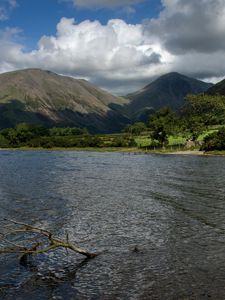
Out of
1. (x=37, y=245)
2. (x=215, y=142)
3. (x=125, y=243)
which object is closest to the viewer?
(x=37, y=245)

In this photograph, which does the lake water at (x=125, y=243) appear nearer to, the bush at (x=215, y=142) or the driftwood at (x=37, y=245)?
the driftwood at (x=37, y=245)

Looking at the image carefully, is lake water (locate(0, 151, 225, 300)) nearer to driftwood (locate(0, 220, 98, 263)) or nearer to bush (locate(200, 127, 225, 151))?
driftwood (locate(0, 220, 98, 263))

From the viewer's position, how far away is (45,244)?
3125 centimetres

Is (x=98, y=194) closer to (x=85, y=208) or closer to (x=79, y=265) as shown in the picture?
(x=85, y=208)

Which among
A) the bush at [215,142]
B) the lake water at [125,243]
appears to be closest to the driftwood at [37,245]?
the lake water at [125,243]

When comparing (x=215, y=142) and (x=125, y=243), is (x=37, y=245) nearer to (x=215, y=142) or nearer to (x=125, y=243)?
(x=125, y=243)

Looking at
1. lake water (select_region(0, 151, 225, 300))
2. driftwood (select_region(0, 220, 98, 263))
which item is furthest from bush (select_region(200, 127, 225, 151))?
driftwood (select_region(0, 220, 98, 263))

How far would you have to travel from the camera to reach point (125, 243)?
31.8 metres

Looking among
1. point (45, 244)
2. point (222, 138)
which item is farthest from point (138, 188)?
point (222, 138)

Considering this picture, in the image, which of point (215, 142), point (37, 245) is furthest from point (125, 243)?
point (215, 142)

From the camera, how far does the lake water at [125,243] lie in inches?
880

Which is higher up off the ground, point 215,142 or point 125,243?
point 215,142

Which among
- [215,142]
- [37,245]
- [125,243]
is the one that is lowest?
[125,243]

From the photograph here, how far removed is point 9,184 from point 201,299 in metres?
57.0
